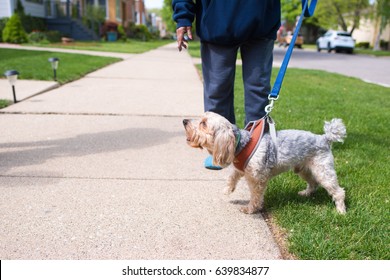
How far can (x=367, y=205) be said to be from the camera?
333 cm

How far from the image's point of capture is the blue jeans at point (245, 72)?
3.63 metres

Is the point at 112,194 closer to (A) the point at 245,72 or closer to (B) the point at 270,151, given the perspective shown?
(B) the point at 270,151

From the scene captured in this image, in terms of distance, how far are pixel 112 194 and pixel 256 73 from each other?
69.8 inches

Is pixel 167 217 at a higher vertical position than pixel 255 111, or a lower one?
lower

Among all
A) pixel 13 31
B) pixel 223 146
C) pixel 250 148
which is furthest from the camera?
pixel 13 31

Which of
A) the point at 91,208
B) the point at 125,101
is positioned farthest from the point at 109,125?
the point at 91,208

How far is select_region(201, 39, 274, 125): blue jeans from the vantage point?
11.9 feet

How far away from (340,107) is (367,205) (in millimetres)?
4358

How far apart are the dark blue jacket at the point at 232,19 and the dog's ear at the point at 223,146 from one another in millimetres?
1041

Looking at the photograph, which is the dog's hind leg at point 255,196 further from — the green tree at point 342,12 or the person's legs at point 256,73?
the green tree at point 342,12

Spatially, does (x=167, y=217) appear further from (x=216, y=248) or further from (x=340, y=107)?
(x=340, y=107)

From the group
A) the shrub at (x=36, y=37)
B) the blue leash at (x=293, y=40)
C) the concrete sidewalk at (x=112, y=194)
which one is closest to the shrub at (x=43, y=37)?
the shrub at (x=36, y=37)

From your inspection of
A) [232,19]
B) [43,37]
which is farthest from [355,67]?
[43,37]

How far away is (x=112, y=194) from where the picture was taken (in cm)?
351
